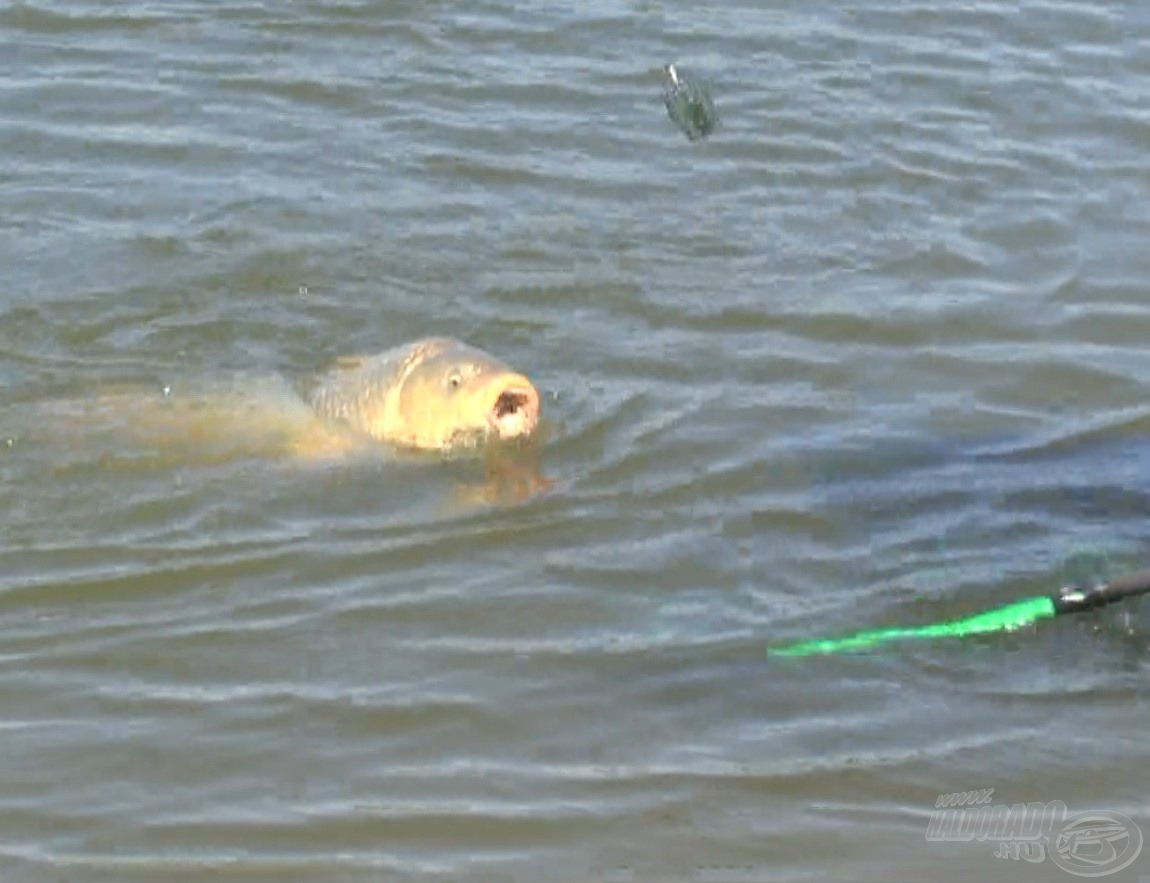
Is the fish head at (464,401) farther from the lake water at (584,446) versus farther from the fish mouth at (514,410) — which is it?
the lake water at (584,446)

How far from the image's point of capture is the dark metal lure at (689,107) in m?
9.20

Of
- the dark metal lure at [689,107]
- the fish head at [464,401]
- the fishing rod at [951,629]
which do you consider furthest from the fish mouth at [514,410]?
the dark metal lure at [689,107]

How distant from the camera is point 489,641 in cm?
611

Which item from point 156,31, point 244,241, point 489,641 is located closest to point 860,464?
point 489,641

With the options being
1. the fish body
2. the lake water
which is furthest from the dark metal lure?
the fish body

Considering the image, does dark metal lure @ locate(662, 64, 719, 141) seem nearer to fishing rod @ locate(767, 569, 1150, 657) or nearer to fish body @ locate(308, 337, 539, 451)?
fish body @ locate(308, 337, 539, 451)

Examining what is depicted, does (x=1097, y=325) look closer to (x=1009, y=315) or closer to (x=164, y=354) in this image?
(x=1009, y=315)

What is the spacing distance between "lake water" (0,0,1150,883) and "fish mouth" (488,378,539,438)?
0.12 meters

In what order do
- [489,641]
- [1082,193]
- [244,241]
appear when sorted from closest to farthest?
[489,641] → [244,241] → [1082,193]

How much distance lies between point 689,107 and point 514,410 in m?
2.22

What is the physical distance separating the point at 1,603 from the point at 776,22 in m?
5.84

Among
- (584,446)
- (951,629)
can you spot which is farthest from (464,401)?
(951,629)

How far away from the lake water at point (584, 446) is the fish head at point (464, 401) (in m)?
0.13

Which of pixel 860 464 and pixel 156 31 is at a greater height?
pixel 156 31
